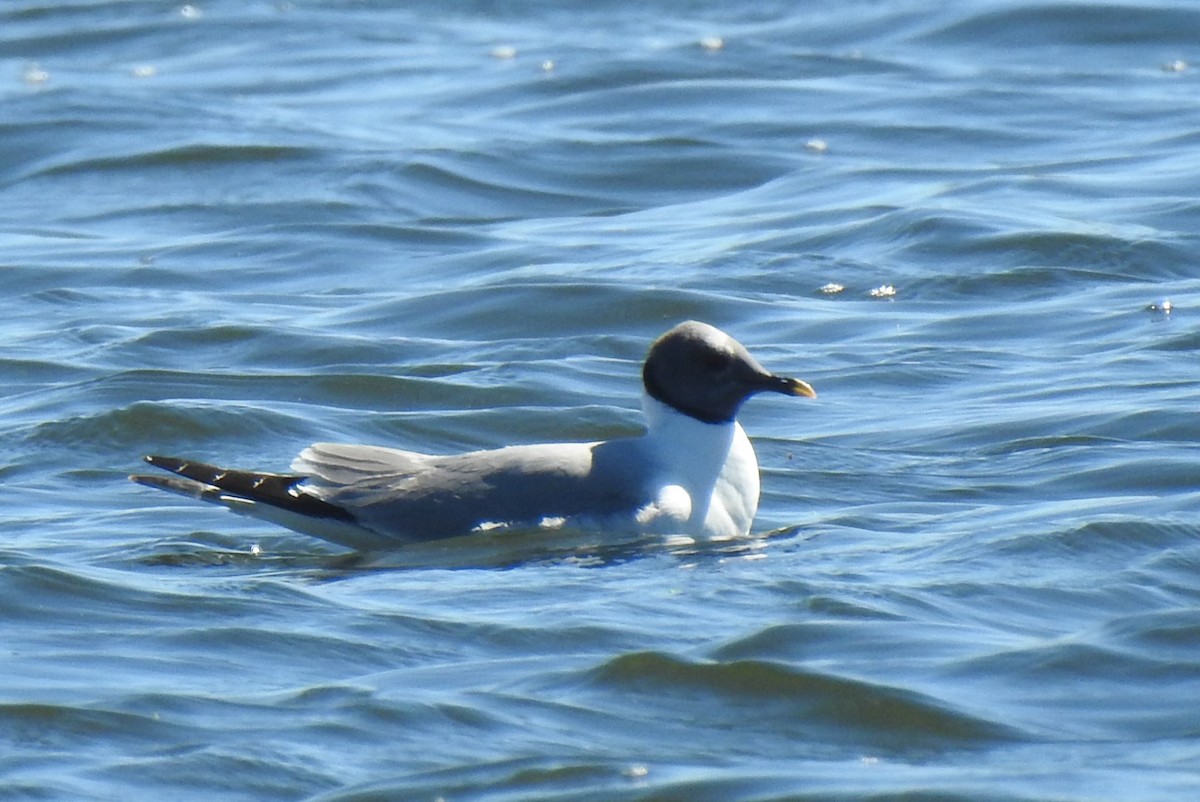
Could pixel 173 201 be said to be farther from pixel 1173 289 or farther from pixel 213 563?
pixel 213 563

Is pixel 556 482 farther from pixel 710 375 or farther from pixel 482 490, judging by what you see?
pixel 710 375

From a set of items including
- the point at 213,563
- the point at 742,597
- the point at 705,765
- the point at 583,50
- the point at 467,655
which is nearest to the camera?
→ the point at 705,765

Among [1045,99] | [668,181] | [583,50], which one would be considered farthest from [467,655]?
[583,50]

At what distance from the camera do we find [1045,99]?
57.7 ft

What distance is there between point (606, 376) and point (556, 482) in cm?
294

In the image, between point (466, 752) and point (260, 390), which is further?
point (260, 390)

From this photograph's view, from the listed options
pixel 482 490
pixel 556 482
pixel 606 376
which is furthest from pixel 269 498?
pixel 606 376

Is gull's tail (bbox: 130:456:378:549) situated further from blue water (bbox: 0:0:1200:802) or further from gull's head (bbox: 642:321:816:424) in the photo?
gull's head (bbox: 642:321:816:424)

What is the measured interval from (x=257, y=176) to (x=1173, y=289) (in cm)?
653

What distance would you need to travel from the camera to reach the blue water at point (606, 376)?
5961 millimetres

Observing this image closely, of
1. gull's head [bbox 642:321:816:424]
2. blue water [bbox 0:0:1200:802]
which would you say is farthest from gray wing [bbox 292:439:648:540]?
gull's head [bbox 642:321:816:424]

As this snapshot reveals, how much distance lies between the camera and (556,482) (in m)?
8.00

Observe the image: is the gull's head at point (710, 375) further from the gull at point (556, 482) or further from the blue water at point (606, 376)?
the blue water at point (606, 376)

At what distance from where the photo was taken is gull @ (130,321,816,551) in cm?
799
